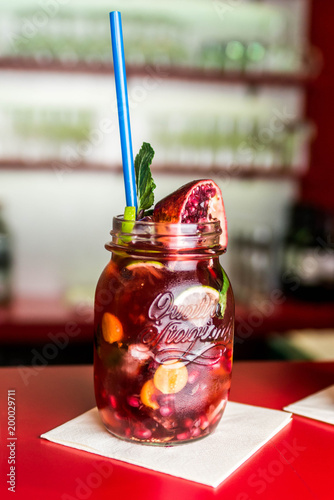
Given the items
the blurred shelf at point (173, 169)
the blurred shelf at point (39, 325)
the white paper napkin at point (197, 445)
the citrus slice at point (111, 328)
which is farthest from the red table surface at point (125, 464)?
the blurred shelf at point (173, 169)

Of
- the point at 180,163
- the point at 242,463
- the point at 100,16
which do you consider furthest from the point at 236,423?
the point at 100,16

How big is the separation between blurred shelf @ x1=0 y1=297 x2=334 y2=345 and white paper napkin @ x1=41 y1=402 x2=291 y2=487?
5.91 feet

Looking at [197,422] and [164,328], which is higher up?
[164,328]

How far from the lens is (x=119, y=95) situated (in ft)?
2.14

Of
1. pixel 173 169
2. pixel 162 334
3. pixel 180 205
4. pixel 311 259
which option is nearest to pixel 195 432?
pixel 162 334

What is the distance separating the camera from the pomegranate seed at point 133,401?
0.62 m

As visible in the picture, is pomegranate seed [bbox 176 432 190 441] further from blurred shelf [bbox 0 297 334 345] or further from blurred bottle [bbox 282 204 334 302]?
blurred bottle [bbox 282 204 334 302]

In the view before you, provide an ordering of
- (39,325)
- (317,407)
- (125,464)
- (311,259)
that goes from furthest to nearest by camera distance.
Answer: (311,259)
(39,325)
(317,407)
(125,464)

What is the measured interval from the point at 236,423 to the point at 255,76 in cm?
250

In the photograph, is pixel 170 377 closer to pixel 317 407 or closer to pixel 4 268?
pixel 317 407

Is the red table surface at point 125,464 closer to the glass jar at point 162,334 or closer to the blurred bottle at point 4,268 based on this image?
the glass jar at point 162,334

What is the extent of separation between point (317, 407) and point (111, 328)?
0.28m

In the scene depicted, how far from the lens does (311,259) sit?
8.98 feet

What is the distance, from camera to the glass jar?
24.3 inches
